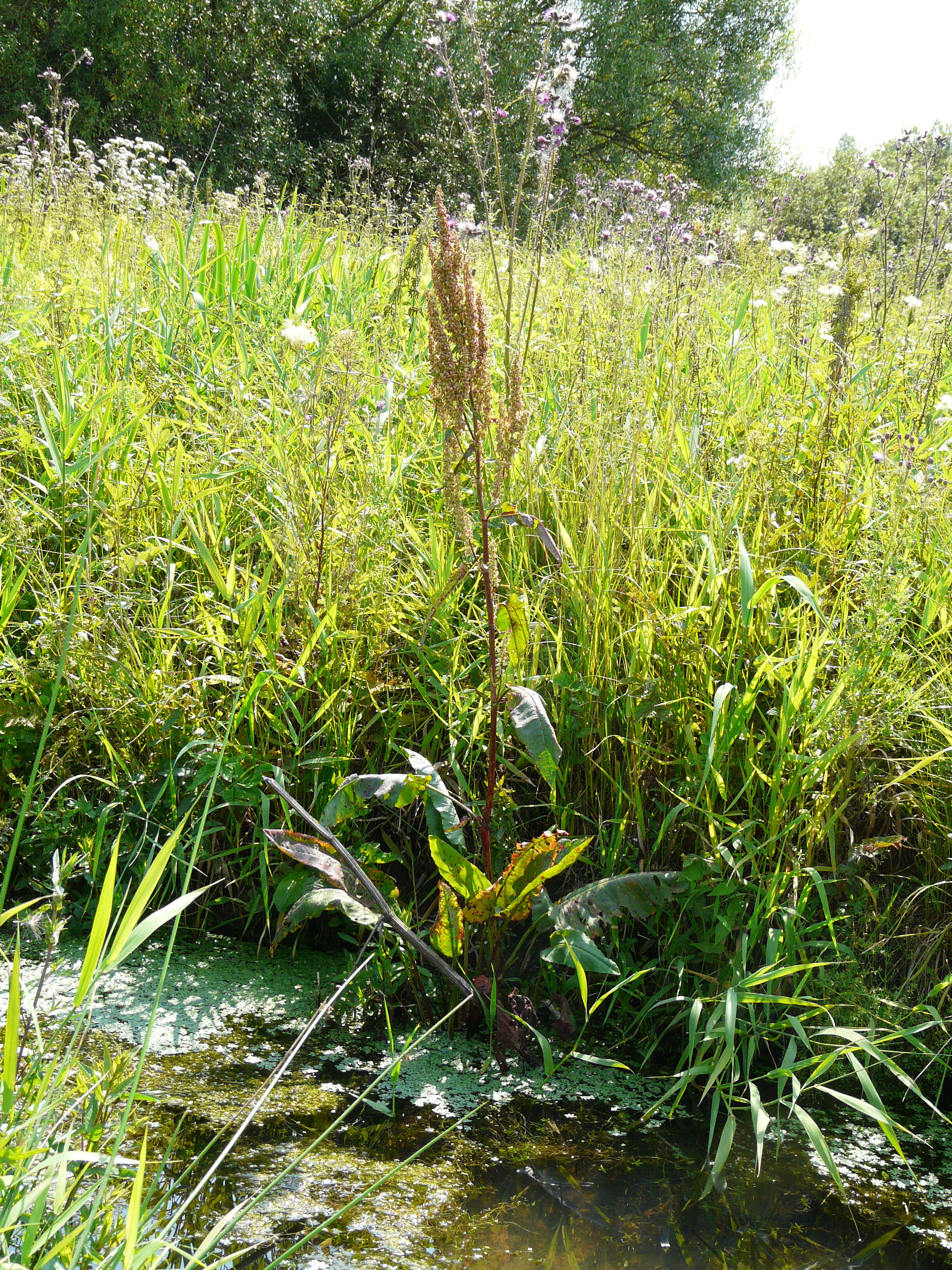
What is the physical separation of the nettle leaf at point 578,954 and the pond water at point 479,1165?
0.80 feet

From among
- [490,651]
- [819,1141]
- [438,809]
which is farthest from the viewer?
[438,809]

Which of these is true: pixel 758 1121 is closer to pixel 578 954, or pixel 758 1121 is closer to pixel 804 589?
pixel 578 954

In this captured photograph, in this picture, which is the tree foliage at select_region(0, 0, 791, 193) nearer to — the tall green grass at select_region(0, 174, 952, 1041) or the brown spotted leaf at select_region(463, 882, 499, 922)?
the tall green grass at select_region(0, 174, 952, 1041)

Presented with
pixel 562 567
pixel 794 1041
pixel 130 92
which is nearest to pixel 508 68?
pixel 130 92

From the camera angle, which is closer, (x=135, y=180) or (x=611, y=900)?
(x=611, y=900)

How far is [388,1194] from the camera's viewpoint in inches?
56.7

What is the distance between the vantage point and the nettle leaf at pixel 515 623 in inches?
68.0

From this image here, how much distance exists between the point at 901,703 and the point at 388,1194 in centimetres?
137

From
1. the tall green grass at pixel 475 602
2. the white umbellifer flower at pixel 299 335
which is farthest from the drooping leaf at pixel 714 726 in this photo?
the white umbellifer flower at pixel 299 335

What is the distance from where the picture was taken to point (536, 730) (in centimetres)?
172

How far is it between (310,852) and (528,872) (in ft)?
1.31

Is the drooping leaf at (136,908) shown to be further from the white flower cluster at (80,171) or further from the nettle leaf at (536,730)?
the white flower cluster at (80,171)

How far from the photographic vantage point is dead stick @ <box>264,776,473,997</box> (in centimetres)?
155

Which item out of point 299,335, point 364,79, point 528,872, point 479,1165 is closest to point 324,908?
point 528,872
